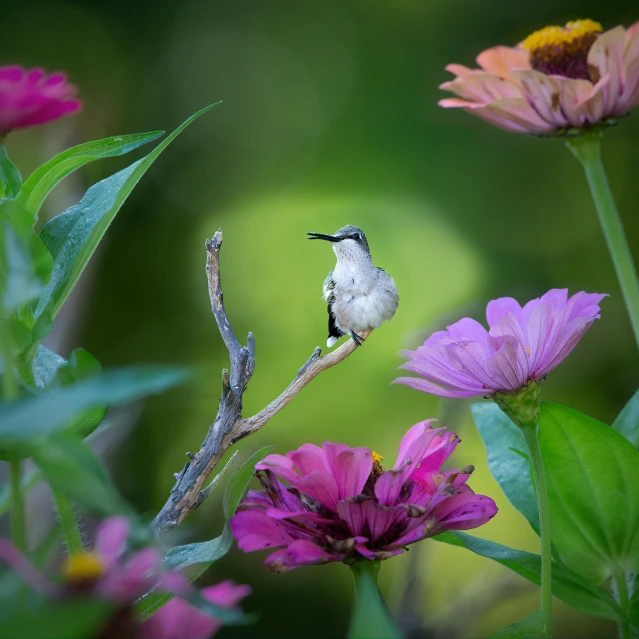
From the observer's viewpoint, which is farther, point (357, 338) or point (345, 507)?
point (357, 338)

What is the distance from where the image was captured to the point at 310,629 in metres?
1.91

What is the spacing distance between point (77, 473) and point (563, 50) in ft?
1.76

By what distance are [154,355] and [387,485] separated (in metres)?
1.73

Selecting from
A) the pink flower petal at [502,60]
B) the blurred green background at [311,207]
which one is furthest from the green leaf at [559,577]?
the blurred green background at [311,207]

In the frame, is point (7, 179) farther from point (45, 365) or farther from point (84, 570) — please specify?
point (84, 570)

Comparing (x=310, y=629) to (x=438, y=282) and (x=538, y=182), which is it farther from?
(x=538, y=182)

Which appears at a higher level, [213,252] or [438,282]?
[213,252]

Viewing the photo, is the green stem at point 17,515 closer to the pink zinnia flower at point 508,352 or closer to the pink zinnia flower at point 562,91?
the pink zinnia flower at point 508,352

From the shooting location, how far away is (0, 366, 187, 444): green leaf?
0.18m

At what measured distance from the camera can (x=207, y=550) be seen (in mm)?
326

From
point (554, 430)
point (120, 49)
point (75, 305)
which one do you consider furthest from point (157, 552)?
point (120, 49)

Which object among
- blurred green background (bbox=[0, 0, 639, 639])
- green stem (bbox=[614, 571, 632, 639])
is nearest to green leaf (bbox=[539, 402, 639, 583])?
green stem (bbox=[614, 571, 632, 639])

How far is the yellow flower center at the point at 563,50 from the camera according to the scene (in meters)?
0.62

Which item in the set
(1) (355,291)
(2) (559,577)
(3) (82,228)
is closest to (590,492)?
(2) (559,577)
